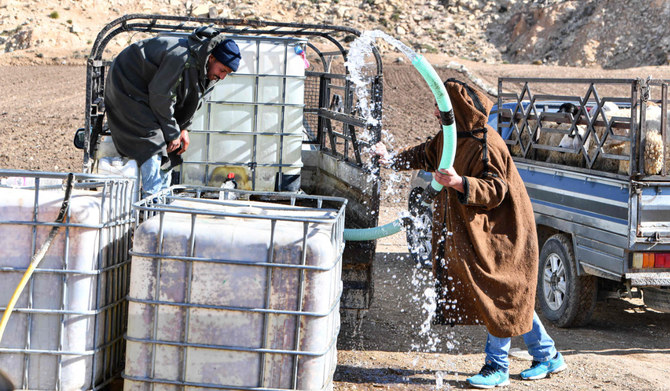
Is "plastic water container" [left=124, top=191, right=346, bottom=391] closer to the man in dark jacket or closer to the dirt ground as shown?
the dirt ground

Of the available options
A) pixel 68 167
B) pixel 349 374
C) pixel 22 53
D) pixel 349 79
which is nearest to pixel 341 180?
pixel 349 79

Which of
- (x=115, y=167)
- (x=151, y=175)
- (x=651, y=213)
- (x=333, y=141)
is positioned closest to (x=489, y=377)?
(x=651, y=213)

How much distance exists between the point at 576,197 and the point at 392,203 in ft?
22.5

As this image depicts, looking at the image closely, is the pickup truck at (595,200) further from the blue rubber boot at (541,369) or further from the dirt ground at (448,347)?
the blue rubber boot at (541,369)

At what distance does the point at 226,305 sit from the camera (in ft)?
10.4

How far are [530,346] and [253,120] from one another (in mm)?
2764

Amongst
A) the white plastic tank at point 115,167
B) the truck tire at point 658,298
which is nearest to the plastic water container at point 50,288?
the white plastic tank at point 115,167

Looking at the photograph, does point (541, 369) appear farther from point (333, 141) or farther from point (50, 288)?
point (50, 288)

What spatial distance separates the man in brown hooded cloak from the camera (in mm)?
4469

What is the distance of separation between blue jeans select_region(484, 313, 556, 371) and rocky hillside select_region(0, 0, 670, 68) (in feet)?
111

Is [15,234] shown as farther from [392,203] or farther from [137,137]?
[392,203]

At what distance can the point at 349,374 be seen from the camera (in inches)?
199

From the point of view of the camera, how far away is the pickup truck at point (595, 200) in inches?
231

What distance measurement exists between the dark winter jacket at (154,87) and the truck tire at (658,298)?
389 cm
